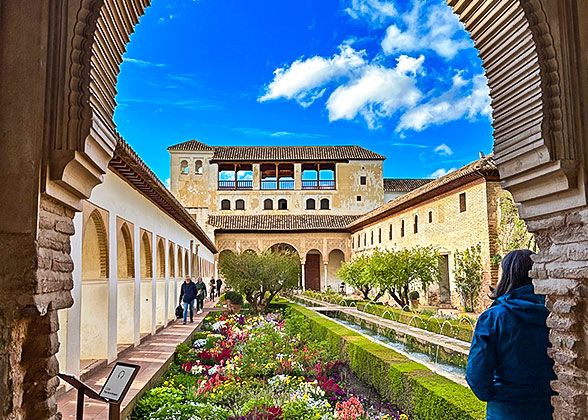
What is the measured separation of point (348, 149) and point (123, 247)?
115ft

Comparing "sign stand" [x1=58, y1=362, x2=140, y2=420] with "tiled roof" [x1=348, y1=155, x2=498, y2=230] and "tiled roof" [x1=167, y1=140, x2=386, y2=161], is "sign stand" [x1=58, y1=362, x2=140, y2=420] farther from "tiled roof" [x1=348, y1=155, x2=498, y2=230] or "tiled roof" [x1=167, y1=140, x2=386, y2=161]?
"tiled roof" [x1=167, y1=140, x2=386, y2=161]

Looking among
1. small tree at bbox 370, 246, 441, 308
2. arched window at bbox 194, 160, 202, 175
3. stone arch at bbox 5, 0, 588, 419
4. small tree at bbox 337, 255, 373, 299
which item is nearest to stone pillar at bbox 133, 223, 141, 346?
stone arch at bbox 5, 0, 588, 419

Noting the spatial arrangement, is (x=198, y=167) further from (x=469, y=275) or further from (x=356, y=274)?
(x=469, y=275)

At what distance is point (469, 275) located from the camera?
1848 centimetres

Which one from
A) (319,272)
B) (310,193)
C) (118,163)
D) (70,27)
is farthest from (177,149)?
(70,27)

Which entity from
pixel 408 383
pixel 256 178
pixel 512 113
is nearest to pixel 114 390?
pixel 512 113

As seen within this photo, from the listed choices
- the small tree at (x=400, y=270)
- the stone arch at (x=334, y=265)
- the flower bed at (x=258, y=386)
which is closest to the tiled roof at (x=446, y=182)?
the small tree at (x=400, y=270)

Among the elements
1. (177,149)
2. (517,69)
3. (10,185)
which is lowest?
(10,185)

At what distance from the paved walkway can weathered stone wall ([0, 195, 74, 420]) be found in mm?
2430

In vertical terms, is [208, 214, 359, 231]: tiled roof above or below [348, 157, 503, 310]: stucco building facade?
above

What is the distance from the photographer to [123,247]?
1236cm

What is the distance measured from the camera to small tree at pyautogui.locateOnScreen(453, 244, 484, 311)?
1812cm

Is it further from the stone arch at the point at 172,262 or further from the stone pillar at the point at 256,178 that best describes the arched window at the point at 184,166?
the stone arch at the point at 172,262

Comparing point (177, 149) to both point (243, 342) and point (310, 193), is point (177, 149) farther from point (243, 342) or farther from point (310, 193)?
point (243, 342)
